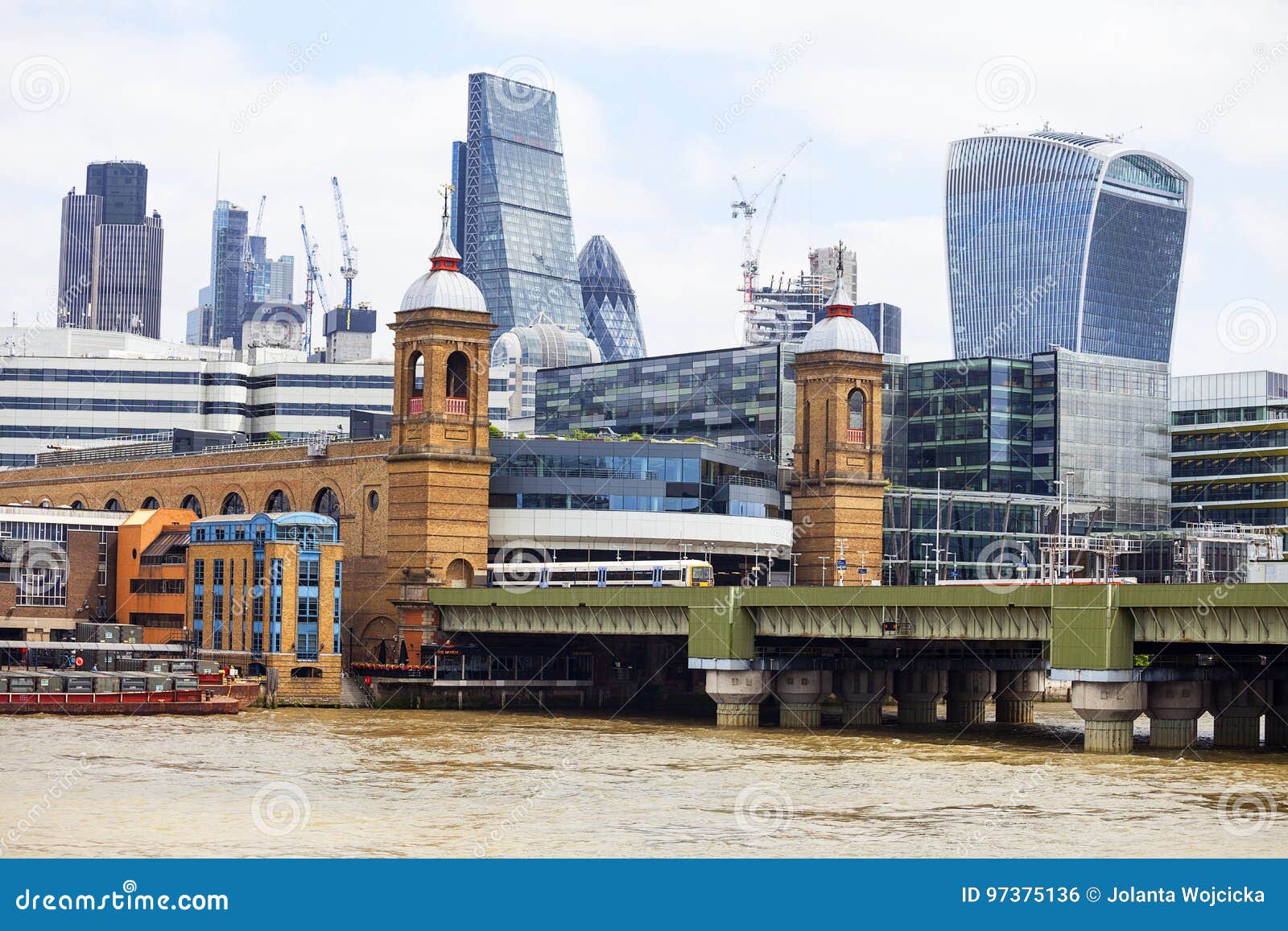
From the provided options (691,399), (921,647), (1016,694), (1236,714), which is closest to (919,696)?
(921,647)

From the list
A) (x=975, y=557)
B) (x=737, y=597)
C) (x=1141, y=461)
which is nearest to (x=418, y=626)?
(x=737, y=597)

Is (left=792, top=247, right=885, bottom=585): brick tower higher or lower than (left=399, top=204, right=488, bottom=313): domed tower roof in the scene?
lower

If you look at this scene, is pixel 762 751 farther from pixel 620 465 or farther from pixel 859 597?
pixel 620 465

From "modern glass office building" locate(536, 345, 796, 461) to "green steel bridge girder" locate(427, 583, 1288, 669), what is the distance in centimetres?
6498

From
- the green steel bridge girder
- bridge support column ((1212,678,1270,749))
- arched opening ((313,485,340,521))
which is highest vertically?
arched opening ((313,485,340,521))

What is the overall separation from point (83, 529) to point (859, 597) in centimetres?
6407

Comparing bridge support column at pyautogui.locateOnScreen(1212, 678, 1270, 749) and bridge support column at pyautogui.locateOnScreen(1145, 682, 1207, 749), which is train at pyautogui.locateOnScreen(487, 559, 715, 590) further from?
bridge support column at pyautogui.locateOnScreen(1212, 678, 1270, 749)

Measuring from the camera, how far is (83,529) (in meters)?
137

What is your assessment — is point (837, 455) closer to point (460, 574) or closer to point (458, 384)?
point (458, 384)

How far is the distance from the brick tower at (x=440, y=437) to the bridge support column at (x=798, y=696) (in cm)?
2513

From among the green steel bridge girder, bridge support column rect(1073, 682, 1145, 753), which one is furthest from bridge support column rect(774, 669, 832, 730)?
bridge support column rect(1073, 682, 1145, 753)

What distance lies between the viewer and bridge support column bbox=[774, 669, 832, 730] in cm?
10838

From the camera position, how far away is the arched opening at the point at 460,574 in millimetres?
123000

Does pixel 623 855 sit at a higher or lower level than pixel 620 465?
lower
